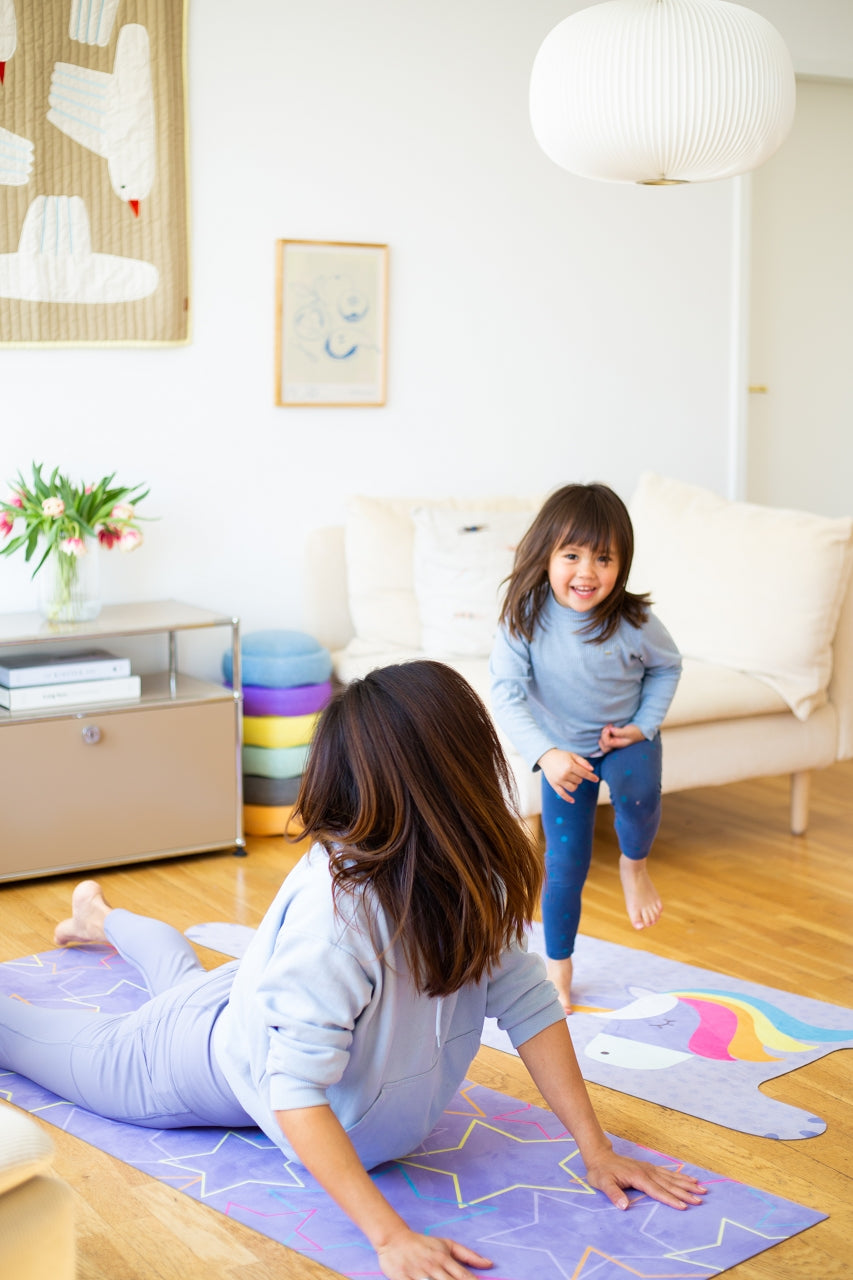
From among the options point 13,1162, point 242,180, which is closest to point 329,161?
point 242,180

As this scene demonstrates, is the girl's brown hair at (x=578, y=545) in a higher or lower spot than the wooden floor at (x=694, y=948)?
higher

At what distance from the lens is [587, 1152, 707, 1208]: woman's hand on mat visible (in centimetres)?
171

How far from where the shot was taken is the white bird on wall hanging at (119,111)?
3242 mm

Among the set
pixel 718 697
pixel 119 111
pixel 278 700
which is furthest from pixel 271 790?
pixel 119 111

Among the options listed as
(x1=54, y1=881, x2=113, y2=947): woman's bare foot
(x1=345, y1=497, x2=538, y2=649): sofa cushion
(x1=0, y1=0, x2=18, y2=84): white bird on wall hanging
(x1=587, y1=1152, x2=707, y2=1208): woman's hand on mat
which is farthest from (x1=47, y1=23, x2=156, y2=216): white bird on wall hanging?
(x1=587, y1=1152, x2=707, y2=1208): woman's hand on mat

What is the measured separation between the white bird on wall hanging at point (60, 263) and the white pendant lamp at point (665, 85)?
1.28 metres

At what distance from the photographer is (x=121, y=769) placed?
3100 mm

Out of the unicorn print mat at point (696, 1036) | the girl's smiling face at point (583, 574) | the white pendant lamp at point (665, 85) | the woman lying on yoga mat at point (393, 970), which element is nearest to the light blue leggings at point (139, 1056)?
the woman lying on yoga mat at point (393, 970)

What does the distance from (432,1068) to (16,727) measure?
5.27 feet

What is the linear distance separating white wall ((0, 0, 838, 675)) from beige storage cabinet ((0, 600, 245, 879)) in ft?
1.42

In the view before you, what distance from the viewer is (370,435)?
3.83m

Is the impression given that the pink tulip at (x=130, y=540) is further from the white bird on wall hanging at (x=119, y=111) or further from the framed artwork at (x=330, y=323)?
the white bird on wall hanging at (x=119, y=111)

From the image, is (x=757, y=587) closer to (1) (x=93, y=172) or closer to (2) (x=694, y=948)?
(2) (x=694, y=948)

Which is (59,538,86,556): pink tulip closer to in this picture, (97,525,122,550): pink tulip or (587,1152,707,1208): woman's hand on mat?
Result: (97,525,122,550): pink tulip
